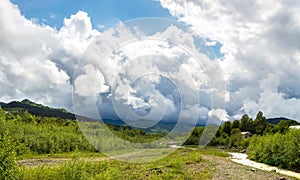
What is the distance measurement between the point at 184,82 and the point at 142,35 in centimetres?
223

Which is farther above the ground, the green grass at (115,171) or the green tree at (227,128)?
the green tree at (227,128)

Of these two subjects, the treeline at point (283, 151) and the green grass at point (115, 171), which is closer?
the green grass at point (115, 171)

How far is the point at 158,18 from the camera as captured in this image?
12211mm

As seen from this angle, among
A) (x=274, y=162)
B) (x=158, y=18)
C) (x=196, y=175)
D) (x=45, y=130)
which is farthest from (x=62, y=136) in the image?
(x=158, y=18)

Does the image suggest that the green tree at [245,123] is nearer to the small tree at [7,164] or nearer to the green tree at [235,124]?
the green tree at [235,124]

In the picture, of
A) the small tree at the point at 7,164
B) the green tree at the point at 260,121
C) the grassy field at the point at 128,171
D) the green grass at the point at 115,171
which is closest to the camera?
the small tree at the point at 7,164

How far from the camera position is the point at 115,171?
16.6 m

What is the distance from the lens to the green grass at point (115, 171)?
13450 millimetres

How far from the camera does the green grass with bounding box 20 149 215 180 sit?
13.4 meters

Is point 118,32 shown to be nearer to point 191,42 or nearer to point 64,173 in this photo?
point 191,42

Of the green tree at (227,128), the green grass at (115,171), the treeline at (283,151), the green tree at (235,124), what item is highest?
the green tree at (235,124)

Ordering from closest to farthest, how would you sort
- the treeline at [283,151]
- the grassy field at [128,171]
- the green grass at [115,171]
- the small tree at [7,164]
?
the small tree at [7,164], the green grass at [115,171], the grassy field at [128,171], the treeline at [283,151]

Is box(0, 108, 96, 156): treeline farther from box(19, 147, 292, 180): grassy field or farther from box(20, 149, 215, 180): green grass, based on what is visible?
box(19, 147, 292, 180): grassy field

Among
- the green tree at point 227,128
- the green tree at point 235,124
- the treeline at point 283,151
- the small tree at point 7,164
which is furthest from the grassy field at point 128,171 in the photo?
the green tree at point 235,124
